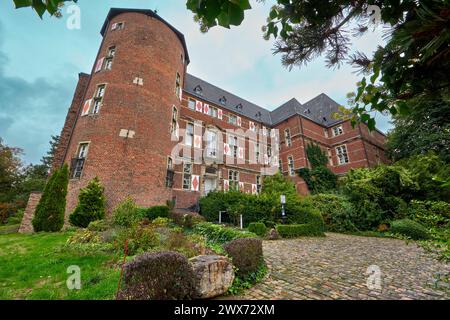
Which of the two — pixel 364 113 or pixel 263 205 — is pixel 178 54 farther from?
pixel 364 113

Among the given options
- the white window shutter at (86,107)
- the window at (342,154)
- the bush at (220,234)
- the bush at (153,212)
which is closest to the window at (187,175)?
the bush at (153,212)

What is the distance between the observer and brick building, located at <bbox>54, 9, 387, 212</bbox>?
1258 cm

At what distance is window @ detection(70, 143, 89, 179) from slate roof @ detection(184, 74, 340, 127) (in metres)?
11.7

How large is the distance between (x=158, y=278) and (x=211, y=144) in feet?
58.3

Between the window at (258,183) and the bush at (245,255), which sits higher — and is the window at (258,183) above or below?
above

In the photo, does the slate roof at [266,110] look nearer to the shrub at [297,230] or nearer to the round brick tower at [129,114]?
the round brick tower at [129,114]

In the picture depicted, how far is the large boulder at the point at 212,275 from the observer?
134 inches

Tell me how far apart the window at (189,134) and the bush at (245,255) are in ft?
48.4

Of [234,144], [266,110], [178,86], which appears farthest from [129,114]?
[266,110]

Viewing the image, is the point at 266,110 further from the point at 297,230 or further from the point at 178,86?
the point at 297,230

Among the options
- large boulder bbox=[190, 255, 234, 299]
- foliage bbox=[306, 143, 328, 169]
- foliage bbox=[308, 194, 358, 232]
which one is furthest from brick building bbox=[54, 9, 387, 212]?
large boulder bbox=[190, 255, 234, 299]

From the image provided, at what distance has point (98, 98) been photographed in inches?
544

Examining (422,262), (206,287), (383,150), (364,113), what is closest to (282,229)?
(422,262)
